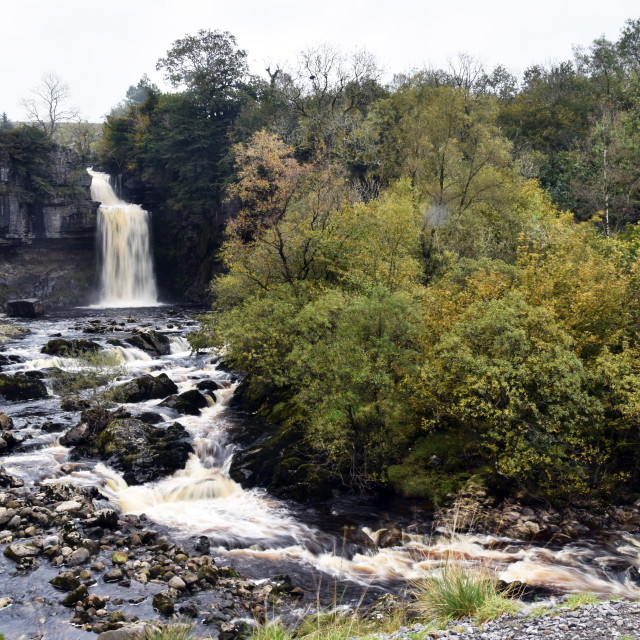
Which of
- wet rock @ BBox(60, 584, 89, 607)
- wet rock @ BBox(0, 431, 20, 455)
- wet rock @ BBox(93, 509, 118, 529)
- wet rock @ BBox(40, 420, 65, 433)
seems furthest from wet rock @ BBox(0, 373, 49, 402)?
wet rock @ BBox(60, 584, 89, 607)

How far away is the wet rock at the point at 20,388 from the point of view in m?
24.6

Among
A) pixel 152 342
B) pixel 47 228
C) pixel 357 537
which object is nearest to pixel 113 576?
pixel 357 537

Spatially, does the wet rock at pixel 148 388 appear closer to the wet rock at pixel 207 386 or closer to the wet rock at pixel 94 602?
the wet rock at pixel 207 386

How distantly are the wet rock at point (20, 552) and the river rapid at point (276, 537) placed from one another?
17 cm

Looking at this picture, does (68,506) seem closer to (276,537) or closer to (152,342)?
(276,537)

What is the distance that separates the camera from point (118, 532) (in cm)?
1434

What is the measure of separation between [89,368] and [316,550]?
14379mm

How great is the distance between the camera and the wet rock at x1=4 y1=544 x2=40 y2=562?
1253 centimetres

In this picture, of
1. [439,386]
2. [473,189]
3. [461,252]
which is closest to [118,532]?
[439,386]

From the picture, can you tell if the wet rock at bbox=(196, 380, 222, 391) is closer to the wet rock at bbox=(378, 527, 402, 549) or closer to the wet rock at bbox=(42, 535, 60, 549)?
the wet rock at bbox=(42, 535, 60, 549)

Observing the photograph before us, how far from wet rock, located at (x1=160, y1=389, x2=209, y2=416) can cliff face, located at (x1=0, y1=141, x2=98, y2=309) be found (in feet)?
130

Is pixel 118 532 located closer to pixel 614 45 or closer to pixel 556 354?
pixel 556 354

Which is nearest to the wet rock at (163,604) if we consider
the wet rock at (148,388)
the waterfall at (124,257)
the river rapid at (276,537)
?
the river rapid at (276,537)

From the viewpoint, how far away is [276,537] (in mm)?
14945
